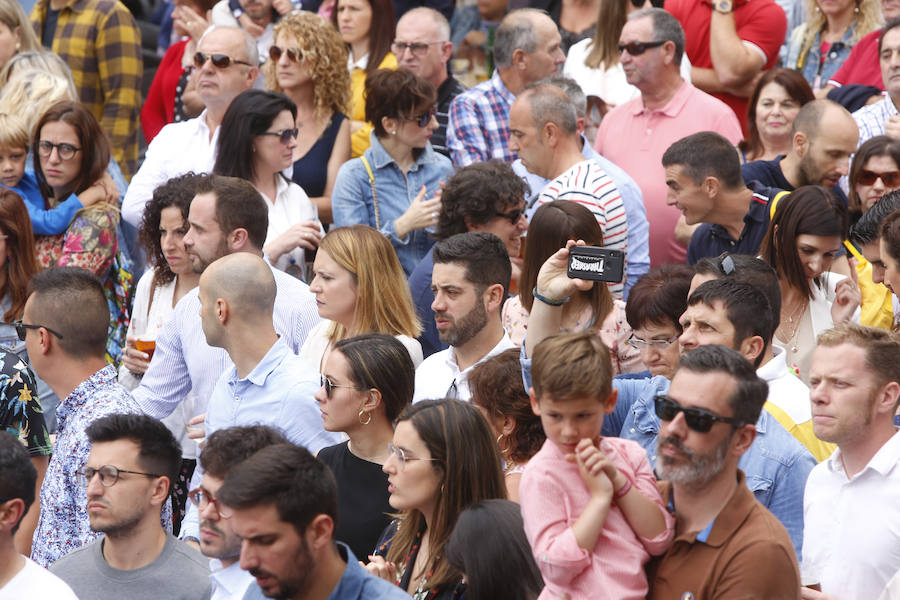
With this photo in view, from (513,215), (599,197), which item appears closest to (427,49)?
(513,215)

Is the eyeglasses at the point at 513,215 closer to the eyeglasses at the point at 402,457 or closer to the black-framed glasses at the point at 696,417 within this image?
the eyeglasses at the point at 402,457

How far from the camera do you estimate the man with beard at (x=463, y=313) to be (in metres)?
5.31

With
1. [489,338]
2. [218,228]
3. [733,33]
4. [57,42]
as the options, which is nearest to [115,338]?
[218,228]

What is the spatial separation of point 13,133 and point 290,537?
4928 millimetres

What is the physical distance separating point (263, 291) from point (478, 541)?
6.92ft

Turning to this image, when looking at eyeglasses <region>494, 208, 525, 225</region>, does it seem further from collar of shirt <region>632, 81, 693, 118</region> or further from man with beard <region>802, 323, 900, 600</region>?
man with beard <region>802, 323, 900, 600</region>

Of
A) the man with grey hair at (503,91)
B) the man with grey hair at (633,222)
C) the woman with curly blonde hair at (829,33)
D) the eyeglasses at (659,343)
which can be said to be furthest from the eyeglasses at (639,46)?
the eyeglasses at (659,343)

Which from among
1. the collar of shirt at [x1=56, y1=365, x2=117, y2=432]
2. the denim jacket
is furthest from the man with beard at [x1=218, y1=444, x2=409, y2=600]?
A: the collar of shirt at [x1=56, y1=365, x2=117, y2=432]

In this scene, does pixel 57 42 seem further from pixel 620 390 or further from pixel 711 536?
pixel 711 536

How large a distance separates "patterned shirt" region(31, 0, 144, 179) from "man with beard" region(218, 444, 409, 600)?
6484mm

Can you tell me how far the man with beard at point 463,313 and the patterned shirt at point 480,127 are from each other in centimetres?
260

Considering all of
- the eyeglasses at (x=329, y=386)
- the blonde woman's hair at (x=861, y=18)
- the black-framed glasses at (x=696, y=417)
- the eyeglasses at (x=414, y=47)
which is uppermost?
the blonde woman's hair at (x=861, y=18)

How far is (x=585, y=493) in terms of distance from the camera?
344 centimetres

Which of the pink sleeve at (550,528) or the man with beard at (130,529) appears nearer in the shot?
the pink sleeve at (550,528)
